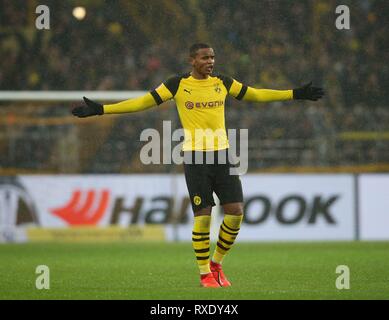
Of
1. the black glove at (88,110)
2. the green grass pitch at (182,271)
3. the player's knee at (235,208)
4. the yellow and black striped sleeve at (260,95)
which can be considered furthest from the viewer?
the yellow and black striped sleeve at (260,95)

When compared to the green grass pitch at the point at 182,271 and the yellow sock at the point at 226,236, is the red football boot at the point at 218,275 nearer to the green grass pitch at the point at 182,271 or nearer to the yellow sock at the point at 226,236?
the yellow sock at the point at 226,236

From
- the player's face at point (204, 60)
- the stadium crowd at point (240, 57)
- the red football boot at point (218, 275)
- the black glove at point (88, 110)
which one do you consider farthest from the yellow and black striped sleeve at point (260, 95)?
the stadium crowd at point (240, 57)

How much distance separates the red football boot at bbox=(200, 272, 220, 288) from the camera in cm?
977

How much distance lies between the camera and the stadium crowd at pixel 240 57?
17.8 m

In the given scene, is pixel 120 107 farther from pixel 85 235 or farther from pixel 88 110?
pixel 85 235

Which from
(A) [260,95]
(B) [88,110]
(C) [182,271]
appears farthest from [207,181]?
(C) [182,271]

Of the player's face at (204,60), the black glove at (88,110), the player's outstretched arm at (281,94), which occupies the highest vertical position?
the player's face at (204,60)

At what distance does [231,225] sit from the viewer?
1011 centimetres

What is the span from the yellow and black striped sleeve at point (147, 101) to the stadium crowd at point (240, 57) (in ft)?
25.3

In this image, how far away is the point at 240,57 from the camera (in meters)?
18.5

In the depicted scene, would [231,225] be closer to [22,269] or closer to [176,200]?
[22,269]
